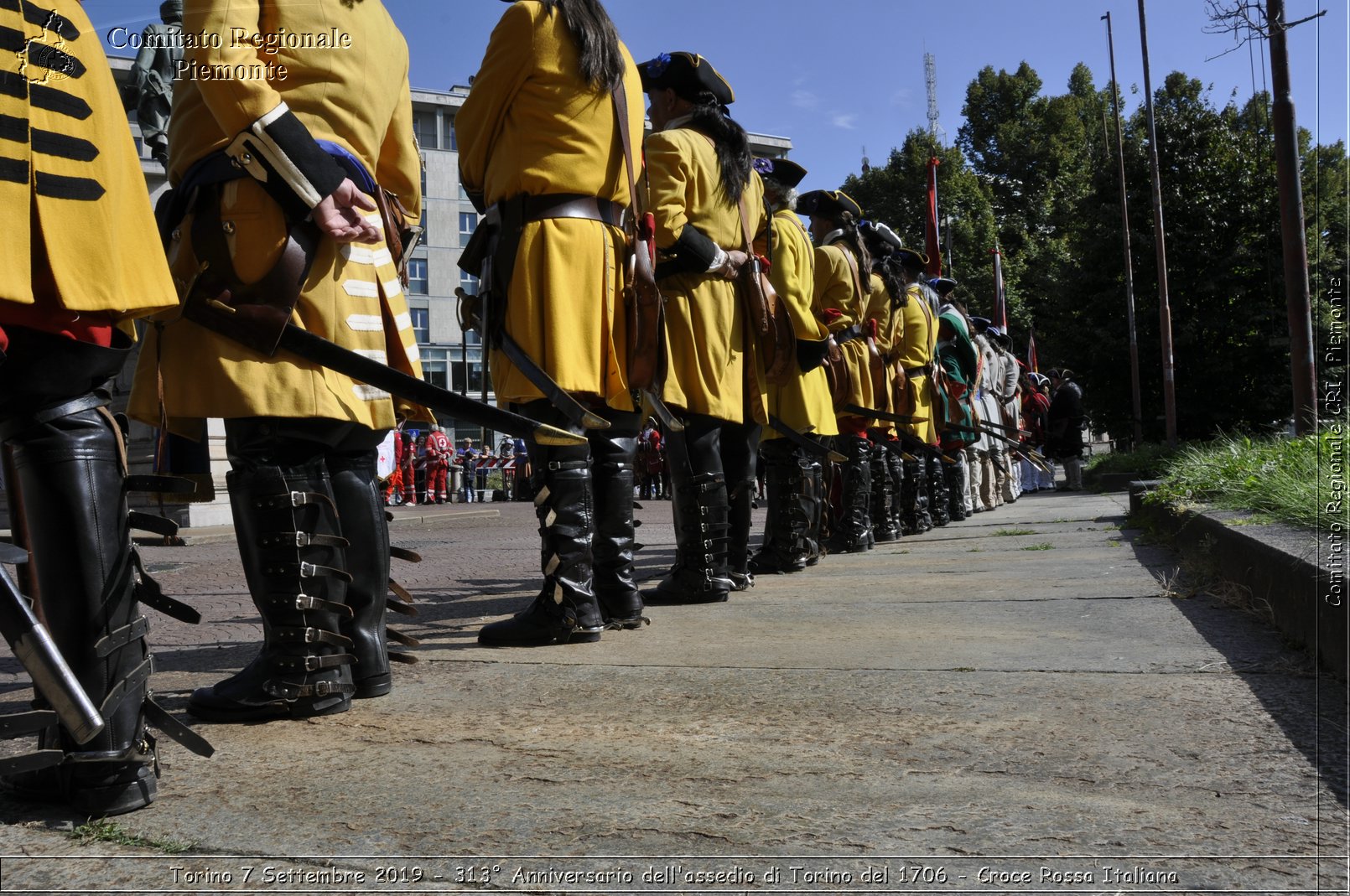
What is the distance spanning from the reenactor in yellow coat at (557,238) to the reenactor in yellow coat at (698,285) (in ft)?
3.04

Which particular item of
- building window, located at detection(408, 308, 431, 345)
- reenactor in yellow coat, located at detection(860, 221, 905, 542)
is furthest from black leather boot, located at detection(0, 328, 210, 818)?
building window, located at detection(408, 308, 431, 345)

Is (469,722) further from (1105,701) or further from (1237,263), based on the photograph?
(1237,263)

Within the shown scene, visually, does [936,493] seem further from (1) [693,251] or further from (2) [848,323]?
(1) [693,251]

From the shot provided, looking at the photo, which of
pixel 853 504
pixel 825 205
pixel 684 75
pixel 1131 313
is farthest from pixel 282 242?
pixel 1131 313

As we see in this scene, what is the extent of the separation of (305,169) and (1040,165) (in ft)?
201

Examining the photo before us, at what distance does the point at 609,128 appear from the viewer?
432 centimetres

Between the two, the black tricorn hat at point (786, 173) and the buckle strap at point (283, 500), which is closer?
the buckle strap at point (283, 500)

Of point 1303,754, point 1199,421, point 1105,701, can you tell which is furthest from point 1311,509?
point 1199,421

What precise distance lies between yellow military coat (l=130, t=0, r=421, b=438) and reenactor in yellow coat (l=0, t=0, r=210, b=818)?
1.73 feet

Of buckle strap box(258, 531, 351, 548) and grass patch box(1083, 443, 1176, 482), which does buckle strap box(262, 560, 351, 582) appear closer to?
buckle strap box(258, 531, 351, 548)

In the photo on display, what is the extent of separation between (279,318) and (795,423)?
4.25 meters

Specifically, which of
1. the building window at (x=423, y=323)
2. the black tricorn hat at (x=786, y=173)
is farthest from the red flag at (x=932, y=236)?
the building window at (x=423, y=323)

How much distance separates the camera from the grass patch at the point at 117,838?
75.5 inches

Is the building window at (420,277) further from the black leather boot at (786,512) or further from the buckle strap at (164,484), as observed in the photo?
the buckle strap at (164,484)
